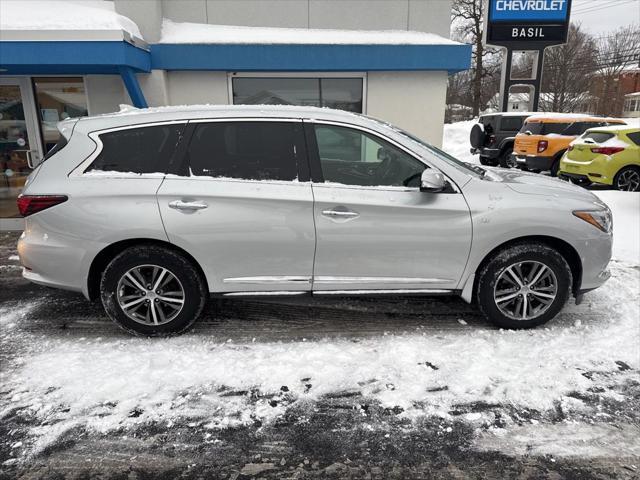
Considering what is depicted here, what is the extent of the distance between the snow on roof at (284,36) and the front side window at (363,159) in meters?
5.48

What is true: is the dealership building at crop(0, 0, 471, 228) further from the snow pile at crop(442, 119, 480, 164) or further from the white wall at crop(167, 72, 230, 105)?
the snow pile at crop(442, 119, 480, 164)

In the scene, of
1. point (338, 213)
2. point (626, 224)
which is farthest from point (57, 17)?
point (626, 224)

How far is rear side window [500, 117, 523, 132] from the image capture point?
16.7 meters

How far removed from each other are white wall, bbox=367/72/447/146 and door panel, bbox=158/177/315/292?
630cm

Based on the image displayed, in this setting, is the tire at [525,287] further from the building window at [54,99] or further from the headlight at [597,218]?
the building window at [54,99]

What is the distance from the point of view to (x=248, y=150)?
12.6ft

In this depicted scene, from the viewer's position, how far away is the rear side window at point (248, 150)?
12.4ft

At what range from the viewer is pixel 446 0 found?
9414 mm

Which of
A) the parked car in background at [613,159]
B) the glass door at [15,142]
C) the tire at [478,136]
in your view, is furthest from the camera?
the tire at [478,136]

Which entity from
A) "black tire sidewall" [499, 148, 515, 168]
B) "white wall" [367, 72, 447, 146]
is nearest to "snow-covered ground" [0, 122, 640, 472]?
"white wall" [367, 72, 447, 146]

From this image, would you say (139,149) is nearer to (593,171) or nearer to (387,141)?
(387,141)

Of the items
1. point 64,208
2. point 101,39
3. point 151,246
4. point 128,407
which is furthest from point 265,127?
point 101,39

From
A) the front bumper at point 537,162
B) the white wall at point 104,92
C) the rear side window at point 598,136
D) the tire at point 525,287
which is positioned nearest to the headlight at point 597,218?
the tire at point 525,287

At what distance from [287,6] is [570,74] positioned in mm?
32039
